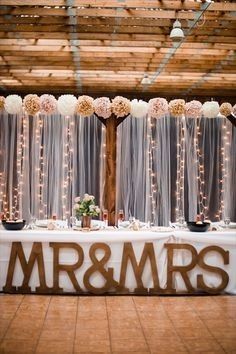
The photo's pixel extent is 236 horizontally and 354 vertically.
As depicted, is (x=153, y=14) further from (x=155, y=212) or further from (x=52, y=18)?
(x=155, y=212)

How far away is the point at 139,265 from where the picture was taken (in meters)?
5.46

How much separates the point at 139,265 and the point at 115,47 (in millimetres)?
2542

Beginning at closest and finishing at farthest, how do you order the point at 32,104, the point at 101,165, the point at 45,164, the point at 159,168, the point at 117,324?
the point at 117,324
the point at 32,104
the point at 45,164
the point at 159,168
the point at 101,165

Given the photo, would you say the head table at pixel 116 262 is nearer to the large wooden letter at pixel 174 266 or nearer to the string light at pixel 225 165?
the large wooden letter at pixel 174 266

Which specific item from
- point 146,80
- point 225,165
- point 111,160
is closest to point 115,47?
point 111,160

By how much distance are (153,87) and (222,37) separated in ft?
9.85

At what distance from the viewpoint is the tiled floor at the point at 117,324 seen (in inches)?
153

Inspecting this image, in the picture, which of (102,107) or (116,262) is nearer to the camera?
(116,262)

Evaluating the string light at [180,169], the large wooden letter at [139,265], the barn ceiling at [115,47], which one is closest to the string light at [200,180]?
the string light at [180,169]

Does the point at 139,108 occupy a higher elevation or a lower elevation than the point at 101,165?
higher

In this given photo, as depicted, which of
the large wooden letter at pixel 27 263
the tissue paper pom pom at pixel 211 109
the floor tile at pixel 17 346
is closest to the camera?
the floor tile at pixel 17 346

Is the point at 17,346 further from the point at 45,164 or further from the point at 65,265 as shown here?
the point at 45,164

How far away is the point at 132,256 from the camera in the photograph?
215 inches

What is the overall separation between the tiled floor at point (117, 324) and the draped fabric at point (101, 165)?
310 cm
